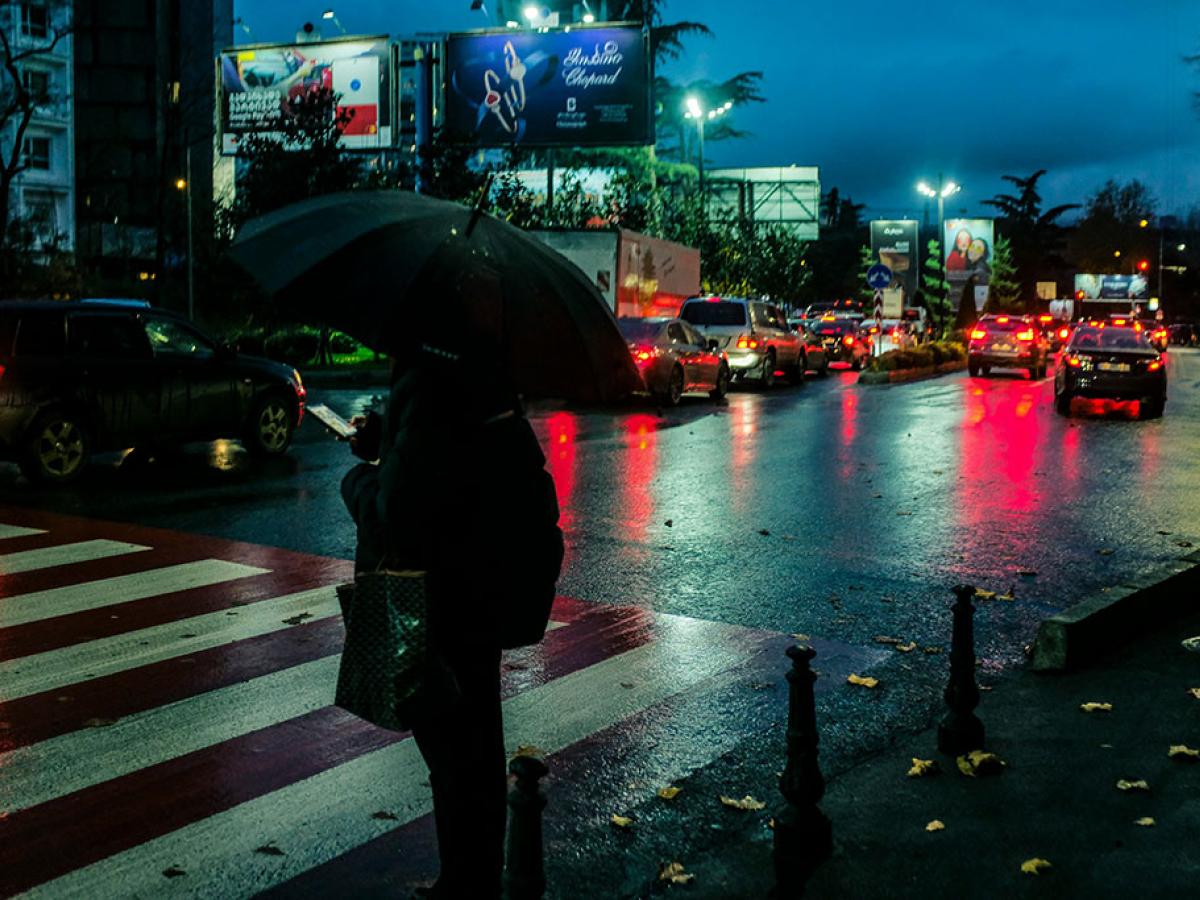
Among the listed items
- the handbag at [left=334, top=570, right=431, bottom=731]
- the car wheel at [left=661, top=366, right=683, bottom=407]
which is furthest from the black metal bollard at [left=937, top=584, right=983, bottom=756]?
the car wheel at [left=661, top=366, right=683, bottom=407]

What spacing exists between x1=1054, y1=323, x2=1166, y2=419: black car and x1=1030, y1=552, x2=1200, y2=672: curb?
15.9 m

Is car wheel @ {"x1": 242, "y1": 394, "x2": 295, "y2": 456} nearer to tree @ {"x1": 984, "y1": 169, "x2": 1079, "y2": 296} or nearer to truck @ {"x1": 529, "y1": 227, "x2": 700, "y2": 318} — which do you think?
truck @ {"x1": 529, "y1": 227, "x2": 700, "y2": 318}

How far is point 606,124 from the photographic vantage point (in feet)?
122

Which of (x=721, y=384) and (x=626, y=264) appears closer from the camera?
(x=721, y=384)

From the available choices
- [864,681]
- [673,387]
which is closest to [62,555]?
[864,681]

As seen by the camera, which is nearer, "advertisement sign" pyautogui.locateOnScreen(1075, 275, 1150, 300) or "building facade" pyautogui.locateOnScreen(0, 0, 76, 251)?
"building facade" pyautogui.locateOnScreen(0, 0, 76, 251)

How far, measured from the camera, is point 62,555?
9289 mm

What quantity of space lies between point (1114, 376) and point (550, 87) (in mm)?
19479

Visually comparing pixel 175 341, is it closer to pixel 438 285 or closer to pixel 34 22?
pixel 438 285

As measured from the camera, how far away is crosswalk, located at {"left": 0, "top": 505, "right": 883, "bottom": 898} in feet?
14.2

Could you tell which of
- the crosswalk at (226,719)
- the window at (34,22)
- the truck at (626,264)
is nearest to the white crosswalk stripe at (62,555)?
the crosswalk at (226,719)

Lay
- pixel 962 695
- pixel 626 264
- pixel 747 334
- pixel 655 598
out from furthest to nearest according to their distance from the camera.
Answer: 1. pixel 747 334
2. pixel 626 264
3. pixel 655 598
4. pixel 962 695

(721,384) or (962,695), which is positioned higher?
(721,384)

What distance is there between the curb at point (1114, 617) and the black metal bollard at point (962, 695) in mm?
1411
